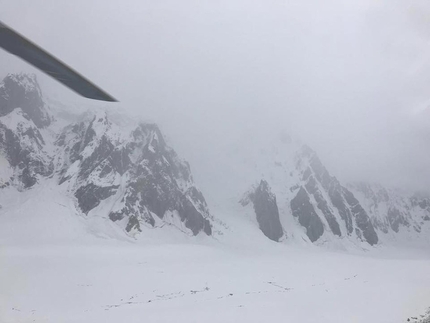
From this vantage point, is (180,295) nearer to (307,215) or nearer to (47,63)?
(47,63)

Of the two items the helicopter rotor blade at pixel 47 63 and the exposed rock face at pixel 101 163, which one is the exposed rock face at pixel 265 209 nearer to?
the exposed rock face at pixel 101 163

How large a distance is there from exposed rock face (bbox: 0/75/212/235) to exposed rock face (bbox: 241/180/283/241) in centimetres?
1772

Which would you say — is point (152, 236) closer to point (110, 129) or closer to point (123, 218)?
point (123, 218)

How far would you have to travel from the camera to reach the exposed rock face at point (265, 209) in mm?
88619

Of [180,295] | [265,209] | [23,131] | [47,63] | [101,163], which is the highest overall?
[47,63]

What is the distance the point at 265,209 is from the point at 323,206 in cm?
3007

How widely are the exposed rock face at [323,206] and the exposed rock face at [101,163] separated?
3780 centimetres

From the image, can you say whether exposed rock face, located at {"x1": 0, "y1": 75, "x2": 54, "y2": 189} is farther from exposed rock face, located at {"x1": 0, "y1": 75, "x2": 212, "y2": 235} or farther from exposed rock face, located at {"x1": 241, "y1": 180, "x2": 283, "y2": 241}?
exposed rock face, located at {"x1": 241, "y1": 180, "x2": 283, "y2": 241}

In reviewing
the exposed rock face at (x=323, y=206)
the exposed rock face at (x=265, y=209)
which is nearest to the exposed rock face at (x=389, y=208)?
the exposed rock face at (x=323, y=206)

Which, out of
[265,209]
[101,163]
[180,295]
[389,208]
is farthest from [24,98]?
[389,208]

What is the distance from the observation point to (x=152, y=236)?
6041 centimetres

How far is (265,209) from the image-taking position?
92.4m

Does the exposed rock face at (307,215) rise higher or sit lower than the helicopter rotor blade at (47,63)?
lower

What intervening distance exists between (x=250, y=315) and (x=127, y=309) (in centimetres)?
632
